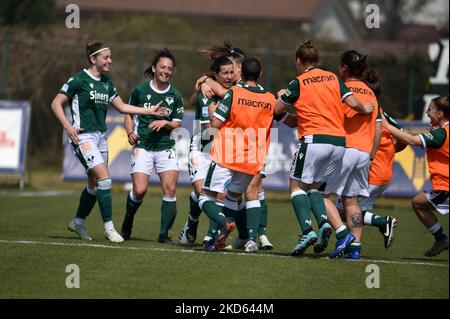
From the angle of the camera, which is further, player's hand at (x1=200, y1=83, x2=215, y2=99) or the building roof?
the building roof

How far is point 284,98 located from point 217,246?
1694mm

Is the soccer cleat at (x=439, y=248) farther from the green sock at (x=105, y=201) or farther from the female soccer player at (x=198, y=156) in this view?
the green sock at (x=105, y=201)

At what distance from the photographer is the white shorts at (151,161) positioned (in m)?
10.8

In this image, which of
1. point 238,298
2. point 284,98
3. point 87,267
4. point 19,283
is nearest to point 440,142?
point 284,98

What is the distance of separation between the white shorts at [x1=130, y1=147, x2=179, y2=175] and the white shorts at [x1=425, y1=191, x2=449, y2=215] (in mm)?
3018

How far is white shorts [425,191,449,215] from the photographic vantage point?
Result: 9.68 metres

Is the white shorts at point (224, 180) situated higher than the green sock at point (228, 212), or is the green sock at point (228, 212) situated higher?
the white shorts at point (224, 180)

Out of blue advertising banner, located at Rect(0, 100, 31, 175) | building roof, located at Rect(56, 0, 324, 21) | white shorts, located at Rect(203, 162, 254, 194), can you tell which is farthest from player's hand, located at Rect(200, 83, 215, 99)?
building roof, located at Rect(56, 0, 324, 21)

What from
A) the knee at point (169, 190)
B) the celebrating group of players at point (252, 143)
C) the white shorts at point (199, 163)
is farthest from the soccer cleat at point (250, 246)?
the knee at point (169, 190)

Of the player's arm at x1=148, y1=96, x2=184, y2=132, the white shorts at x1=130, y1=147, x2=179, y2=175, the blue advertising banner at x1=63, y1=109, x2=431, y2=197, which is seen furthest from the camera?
the blue advertising banner at x1=63, y1=109, x2=431, y2=197

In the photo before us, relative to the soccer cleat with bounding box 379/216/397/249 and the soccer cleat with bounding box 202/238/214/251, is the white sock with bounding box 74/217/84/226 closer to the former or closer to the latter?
the soccer cleat with bounding box 202/238/214/251

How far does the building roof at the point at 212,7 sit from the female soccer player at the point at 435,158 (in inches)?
1431

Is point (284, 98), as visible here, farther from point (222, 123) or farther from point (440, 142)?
point (440, 142)
